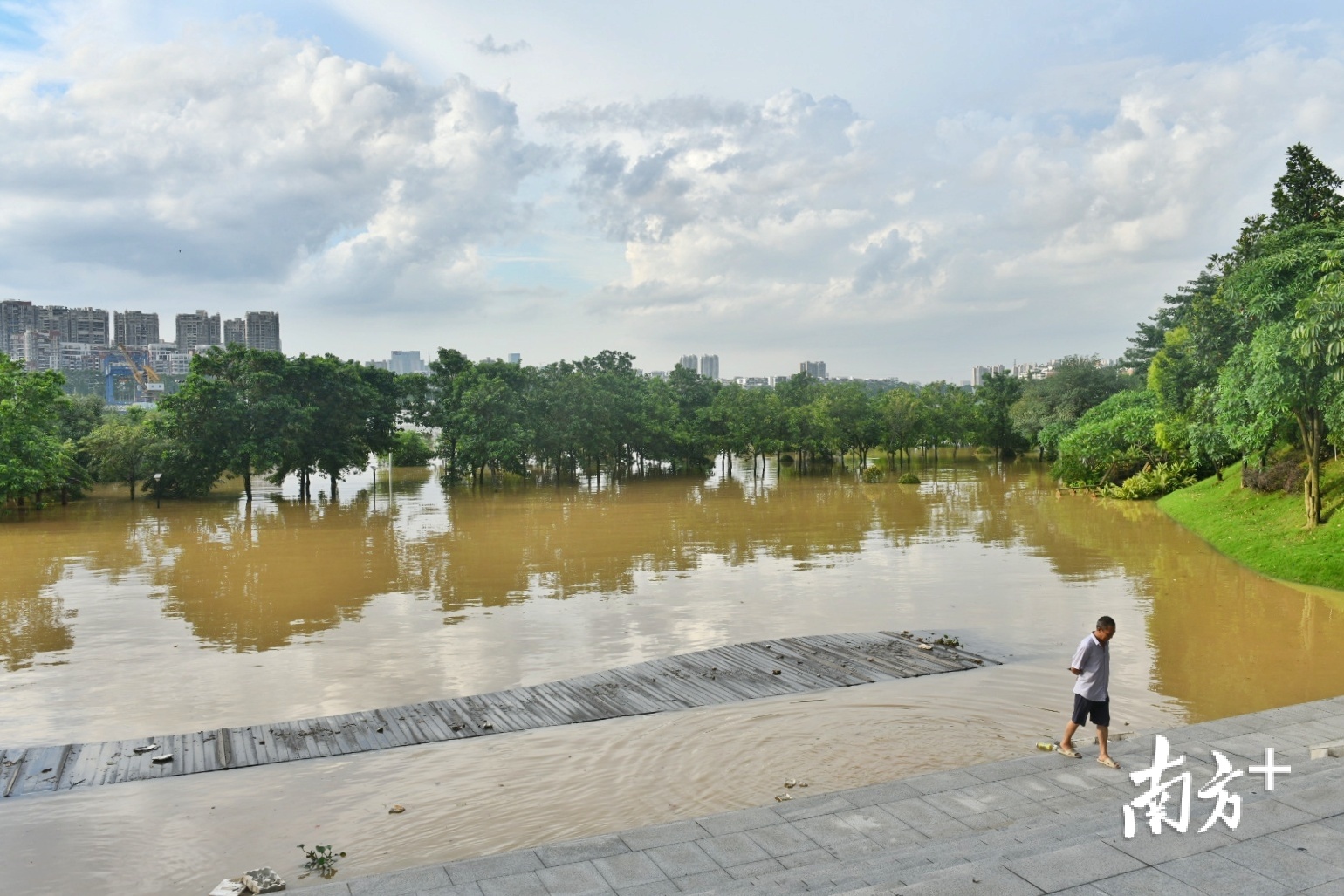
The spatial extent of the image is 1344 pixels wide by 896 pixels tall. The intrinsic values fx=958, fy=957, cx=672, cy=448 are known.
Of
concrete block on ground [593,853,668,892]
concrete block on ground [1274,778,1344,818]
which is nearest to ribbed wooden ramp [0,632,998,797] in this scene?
concrete block on ground [593,853,668,892]

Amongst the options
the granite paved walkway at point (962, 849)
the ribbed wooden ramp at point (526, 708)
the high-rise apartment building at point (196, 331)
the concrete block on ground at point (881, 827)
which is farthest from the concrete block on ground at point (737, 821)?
the high-rise apartment building at point (196, 331)

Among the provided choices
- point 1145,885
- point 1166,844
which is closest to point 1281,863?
point 1166,844

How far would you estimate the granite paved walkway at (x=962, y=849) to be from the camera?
6457 mm

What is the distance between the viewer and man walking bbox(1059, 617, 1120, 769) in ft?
31.1

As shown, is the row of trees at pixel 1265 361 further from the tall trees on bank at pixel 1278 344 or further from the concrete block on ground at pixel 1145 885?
the concrete block on ground at pixel 1145 885

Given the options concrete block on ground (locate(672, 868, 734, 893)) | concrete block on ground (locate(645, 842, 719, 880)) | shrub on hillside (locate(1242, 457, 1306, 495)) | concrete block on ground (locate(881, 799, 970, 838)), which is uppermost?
shrub on hillside (locate(1242, 457, 1306, 495))

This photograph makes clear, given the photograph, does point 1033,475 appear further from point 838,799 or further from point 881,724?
point 838,799

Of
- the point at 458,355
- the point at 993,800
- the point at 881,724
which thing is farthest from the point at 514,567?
the point at 458,355

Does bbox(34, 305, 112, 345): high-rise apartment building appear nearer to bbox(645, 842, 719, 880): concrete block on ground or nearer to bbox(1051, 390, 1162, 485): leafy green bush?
bbox(1051, 390, 1162, 485): leafy green bush

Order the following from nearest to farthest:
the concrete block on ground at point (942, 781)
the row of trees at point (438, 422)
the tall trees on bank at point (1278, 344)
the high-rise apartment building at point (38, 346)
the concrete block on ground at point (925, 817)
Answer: the concrete block on ground at point (925, 817) → the concrete block on ground at point (942, 781) → the tall trees on bank at point (1278, 344) → the row of trees at point (438, 422) → the high-rise apartment building at point (38, 346)

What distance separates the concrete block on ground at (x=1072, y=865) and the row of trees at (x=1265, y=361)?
17914 mm

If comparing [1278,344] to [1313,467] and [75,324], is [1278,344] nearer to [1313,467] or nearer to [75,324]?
[1313,467]

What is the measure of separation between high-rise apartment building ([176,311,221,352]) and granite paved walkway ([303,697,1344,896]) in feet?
575

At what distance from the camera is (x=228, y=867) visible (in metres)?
8.87
